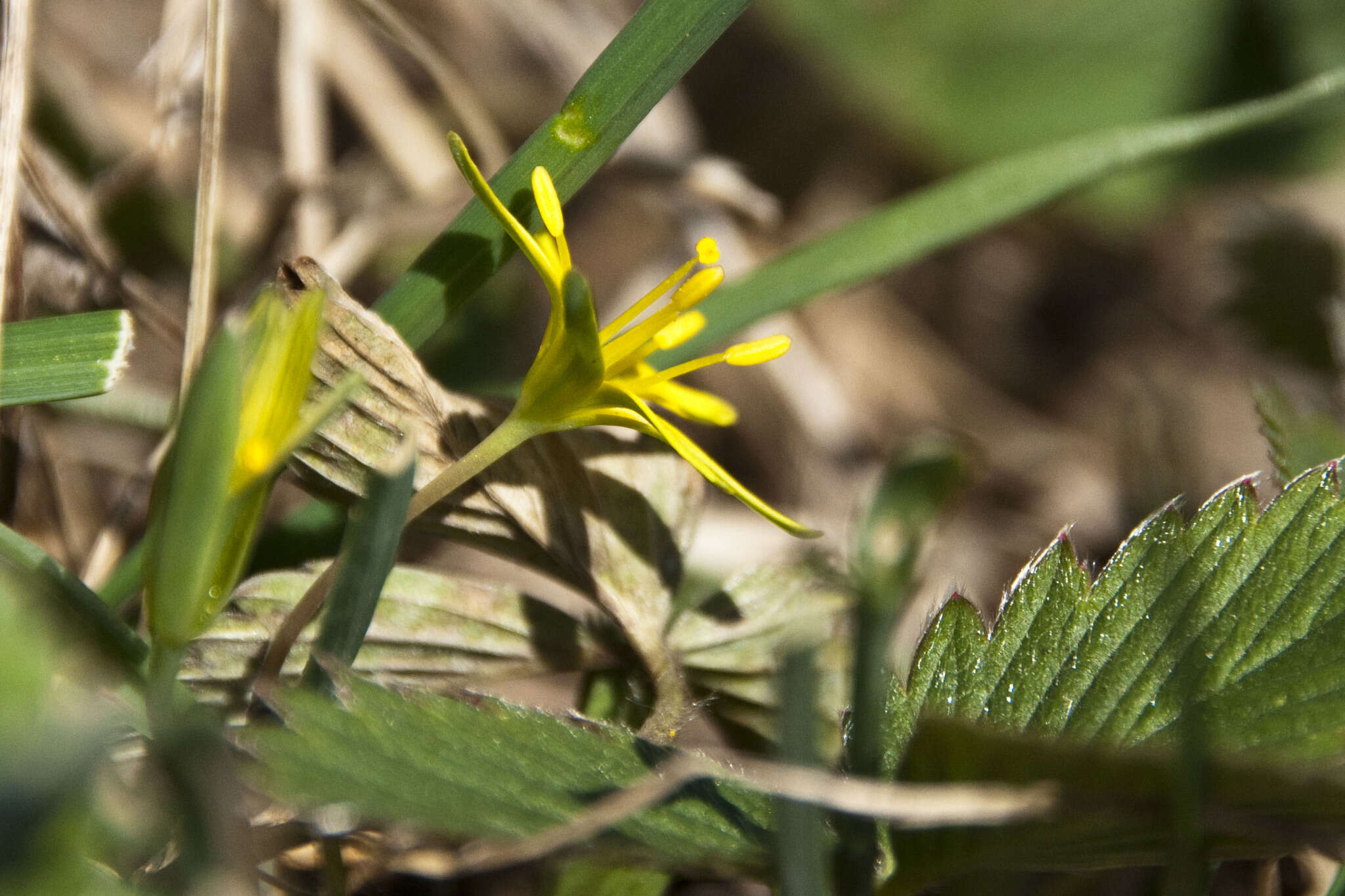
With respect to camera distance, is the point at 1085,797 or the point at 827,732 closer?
the point at 1085,797

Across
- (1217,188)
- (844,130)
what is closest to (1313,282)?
(1217,188)

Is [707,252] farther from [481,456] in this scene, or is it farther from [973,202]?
[973,202]

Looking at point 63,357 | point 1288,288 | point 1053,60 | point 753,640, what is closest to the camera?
point 63,357

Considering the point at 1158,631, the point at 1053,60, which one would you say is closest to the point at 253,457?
the point at 1158,631

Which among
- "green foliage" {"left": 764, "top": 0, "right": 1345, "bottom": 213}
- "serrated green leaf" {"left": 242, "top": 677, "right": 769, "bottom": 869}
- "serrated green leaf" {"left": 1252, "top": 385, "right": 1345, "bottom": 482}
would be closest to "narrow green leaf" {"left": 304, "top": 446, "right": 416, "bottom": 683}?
"serrated green leaf" {"left": 242, "top": 677, "right": 769, "bottom": 869}

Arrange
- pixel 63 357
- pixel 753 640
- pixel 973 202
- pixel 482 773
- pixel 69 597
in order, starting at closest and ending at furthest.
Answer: pixel 482 773
pixel 69 597
pixel 63 357
pixel 753 640
pixel 973 202

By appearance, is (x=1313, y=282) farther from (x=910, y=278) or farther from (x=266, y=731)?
Result: (x=266, y=731)

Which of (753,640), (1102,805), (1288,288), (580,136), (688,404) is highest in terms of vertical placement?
(1288,288)

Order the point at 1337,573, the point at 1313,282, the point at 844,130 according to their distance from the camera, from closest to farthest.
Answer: the point at 1337,573
the point at 1313,282
the point at 844,130
